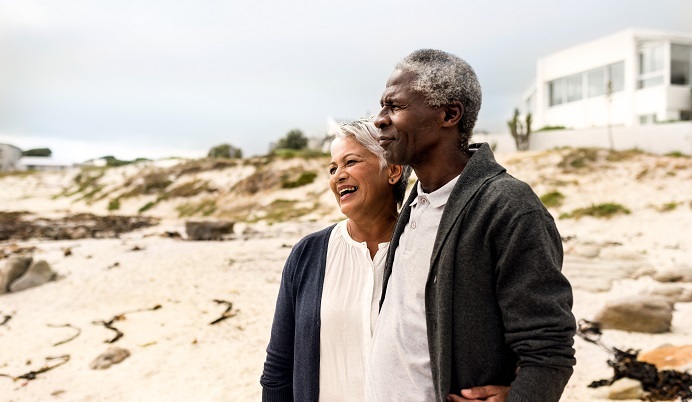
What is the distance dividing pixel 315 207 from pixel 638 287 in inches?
551

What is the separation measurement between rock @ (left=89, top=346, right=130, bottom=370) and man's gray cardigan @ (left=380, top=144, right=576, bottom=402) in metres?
5.58

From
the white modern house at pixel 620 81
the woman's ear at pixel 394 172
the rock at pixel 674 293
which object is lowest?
the rock at pixel 674 293

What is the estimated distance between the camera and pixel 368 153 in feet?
7.70

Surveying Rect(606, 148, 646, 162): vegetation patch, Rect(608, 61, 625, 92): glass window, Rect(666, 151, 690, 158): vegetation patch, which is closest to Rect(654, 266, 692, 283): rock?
Rect(606, 148, 646, 162): vegetation patch

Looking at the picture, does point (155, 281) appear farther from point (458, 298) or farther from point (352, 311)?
point (458, 298)

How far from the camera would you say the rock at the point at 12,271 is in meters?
9.74

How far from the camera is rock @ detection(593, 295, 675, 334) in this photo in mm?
6051

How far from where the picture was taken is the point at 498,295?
4.88 ft

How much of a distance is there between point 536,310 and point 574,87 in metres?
32.4

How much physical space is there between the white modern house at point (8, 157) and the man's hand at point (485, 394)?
261 ft

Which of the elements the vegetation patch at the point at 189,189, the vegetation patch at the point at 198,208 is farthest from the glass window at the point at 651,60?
the vegetation patch at the point at 189,189

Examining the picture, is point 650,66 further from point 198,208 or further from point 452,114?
point 452,114

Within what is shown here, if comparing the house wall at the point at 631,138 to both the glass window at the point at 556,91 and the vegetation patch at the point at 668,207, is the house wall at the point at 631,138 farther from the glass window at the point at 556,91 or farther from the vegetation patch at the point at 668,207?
the vegetation patch at the point at 668,207

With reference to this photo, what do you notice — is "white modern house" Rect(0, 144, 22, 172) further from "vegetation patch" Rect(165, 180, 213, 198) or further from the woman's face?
the woman's face
